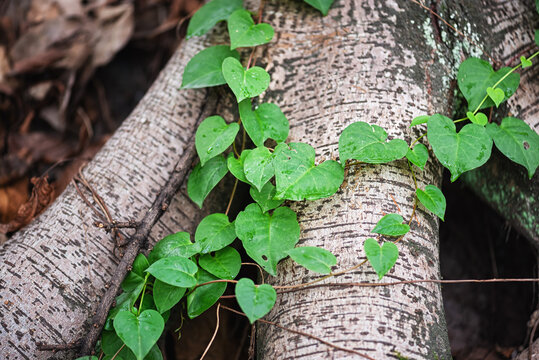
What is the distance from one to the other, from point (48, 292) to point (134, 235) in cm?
32

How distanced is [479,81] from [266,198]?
874mm

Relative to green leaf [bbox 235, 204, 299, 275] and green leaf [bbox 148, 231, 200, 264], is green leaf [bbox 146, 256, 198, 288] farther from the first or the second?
green leaf [bbox 235, 204, 299, 275]

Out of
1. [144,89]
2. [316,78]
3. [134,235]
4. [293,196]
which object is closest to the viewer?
[293,196]

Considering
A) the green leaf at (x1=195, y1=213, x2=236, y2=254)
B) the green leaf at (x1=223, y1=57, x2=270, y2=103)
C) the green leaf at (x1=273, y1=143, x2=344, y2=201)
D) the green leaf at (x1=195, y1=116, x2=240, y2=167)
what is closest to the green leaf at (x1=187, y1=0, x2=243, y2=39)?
the green leaf at (x1=223, y1=57, x2=270, y2=103)

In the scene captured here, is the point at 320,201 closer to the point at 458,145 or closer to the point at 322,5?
the point at 458,145

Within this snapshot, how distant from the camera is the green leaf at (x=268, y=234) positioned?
124 centimetres

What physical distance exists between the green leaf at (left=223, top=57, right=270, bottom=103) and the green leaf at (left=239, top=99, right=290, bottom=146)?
0.08 m

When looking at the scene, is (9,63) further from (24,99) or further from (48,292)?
(48,292)

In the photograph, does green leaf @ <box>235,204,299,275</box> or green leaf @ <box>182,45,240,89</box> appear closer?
green leaf @ <box>235,204,299,275</box>

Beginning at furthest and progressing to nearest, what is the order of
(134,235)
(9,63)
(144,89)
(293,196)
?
(144,89) → (9,63) → (134,235) → (293,196)

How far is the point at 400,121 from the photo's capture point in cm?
144

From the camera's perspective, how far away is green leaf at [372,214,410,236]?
1.22 metres

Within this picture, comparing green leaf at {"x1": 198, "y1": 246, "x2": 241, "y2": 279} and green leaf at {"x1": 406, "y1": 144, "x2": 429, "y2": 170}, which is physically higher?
green leaf at {"x1": 406, "y1": 144, "x2": 429, "y2": 170}


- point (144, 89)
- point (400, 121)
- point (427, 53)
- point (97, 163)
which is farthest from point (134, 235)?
point (144, 89)
